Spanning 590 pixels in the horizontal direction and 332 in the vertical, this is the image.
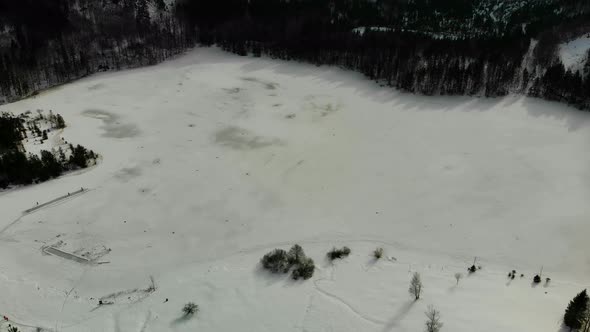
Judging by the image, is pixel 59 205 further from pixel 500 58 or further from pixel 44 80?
pixel 500 58

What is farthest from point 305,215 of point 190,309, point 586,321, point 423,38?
point 423,38

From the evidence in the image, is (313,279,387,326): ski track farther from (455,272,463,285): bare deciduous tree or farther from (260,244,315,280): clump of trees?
(455,272,463,285): bare deciduous tree

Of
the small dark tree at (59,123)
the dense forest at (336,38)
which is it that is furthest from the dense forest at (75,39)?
the small dark tree at (59,123)

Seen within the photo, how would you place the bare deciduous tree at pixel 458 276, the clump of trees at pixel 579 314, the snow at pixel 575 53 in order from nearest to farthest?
the clump of trees at pixel 579 314 → the bare deciduous tree at pixel 458 276 → the snow at pixel 575 53

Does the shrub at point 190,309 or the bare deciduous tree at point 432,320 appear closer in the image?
the bare deciduous tree at point 432,320

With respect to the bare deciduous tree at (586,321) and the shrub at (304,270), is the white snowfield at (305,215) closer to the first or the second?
the shrub at (304,270)

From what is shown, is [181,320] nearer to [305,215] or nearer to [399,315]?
[399,315]

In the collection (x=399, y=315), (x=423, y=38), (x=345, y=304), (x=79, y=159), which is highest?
(x=423, y=38)
